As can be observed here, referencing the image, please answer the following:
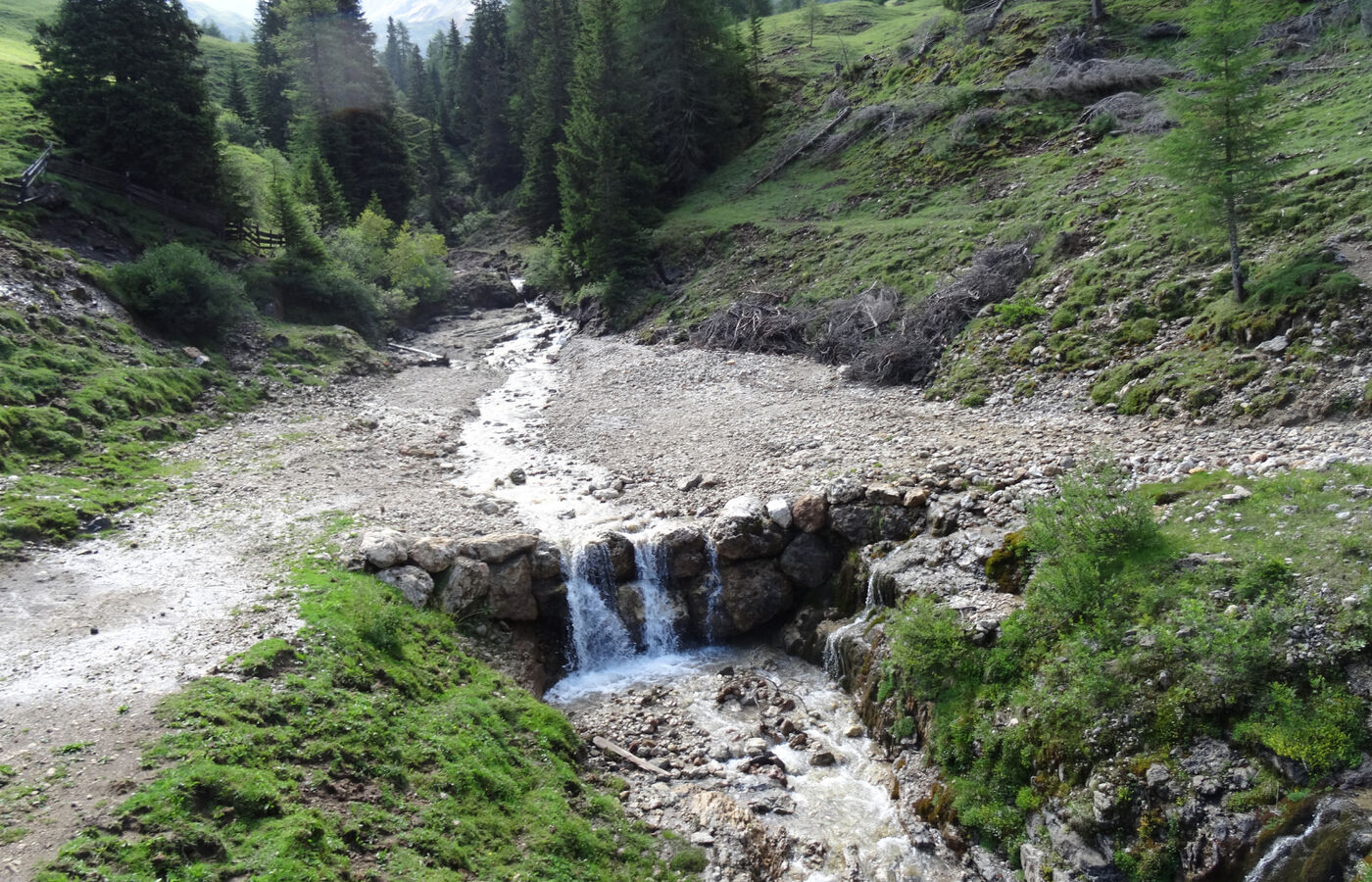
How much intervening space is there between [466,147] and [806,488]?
8071cm

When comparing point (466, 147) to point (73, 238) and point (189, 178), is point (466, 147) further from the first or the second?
point (73, 238)

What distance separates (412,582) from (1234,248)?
Answer: 20344 millimetres

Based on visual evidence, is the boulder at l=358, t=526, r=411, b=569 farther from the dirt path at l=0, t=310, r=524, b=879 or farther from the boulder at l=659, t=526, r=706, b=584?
the boulder at l=659, t=526, r=706, b=584

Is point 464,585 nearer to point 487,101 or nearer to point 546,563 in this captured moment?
point 546,563

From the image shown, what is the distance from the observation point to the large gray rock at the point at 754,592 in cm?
1692

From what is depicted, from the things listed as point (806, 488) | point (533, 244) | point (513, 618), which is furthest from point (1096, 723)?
point (533, 244)

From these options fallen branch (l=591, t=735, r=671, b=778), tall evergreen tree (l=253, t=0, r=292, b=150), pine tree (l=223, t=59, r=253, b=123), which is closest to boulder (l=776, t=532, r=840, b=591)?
fallen branch (l=591, t=735, r=671, b=778)

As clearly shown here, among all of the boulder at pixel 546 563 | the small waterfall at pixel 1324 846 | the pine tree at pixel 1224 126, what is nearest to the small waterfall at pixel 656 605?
the boulder at pixel 546 563

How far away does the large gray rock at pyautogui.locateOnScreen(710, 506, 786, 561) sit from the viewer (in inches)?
667

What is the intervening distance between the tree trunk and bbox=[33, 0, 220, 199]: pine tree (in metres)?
41.9

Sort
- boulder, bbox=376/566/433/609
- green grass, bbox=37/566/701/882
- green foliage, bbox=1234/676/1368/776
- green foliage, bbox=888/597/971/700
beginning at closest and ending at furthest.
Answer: green foliage, bbox=1234/676/1368/776 → green grass, bbox=37/566/701/882 → green foliage, bbox=888/597/971/700 → boulder, bbox=376/566/433/609

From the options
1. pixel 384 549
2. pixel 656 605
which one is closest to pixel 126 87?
pixel 384 549

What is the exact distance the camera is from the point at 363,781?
9.84m

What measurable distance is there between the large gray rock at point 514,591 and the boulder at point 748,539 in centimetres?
445
